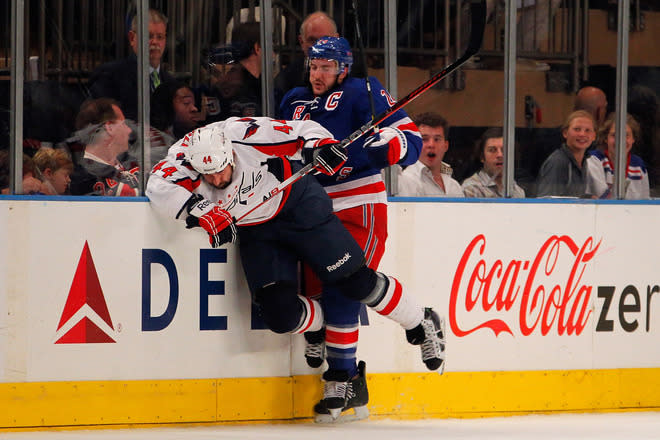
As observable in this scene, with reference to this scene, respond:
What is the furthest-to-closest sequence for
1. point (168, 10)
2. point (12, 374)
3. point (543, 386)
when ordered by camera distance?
1. point (543, 386)
2. point (168, 10)
3. point (12, 374)

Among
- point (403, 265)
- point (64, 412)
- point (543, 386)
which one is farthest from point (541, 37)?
point (64, 412)

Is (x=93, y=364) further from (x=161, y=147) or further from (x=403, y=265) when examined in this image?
(x=403, y=265)

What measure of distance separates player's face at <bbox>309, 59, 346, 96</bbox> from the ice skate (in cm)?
112

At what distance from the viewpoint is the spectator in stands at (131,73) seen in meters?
3.84

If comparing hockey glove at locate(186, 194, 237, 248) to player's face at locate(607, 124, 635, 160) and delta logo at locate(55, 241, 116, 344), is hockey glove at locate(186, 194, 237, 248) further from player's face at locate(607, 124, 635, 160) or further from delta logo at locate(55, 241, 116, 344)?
player's face at locate(607, 124, 635, 160)

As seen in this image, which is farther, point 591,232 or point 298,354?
point 591,232

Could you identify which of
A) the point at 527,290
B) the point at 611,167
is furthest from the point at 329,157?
the point at 611,167

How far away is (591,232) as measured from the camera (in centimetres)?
445

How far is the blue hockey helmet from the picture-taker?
386cm

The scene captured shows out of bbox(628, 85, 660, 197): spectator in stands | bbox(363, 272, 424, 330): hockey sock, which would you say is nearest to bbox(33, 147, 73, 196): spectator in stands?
bbox(363, 272, 424, 330): hockey sock

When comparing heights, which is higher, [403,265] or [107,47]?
[107,47]

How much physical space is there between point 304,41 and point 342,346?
1.27m

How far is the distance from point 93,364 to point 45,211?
0.61 m

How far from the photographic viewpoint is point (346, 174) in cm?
395
